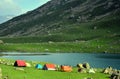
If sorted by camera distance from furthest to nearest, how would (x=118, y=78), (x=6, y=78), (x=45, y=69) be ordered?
(x=45, y=69) → (x=118, y=78) → (x=6, y=78)

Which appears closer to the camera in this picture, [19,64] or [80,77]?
[80,77]

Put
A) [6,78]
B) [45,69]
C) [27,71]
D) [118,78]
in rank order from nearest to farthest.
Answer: [6,78] → [118,78] → [27,71] → [45,69]

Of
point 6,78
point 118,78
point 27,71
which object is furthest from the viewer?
point 27,71

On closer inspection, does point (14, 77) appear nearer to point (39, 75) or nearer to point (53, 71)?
point (39, 75)

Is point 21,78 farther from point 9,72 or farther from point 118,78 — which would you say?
point 118,78

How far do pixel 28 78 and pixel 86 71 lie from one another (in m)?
21.6

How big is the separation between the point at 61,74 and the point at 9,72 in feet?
41.0

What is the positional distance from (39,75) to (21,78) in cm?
691

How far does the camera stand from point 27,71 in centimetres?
8012

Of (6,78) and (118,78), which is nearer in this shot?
(6,78)

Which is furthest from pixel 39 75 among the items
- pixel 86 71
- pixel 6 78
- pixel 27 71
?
pixel 86 71

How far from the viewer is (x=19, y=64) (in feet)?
295

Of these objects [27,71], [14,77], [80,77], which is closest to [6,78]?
[14,77]

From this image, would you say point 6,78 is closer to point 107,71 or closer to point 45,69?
point 45,69
